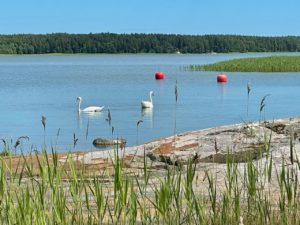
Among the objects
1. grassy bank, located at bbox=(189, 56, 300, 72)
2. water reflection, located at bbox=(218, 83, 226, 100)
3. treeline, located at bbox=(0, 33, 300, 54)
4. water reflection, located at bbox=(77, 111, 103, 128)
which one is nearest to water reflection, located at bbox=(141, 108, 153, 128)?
water reflection, located at bbox=(77, 111, 103, 128)

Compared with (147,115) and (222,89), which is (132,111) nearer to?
(147,115)

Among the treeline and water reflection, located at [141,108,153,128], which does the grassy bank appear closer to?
water reflection, located at [141,108,153,128]

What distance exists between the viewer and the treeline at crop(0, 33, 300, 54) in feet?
527

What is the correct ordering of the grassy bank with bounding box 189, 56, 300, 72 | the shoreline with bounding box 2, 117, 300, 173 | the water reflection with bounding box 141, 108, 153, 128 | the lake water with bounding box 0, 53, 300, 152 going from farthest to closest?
the grassy bank with bounding box 189, 56, 300, 72 < the water reflection with bounding box 141, 108, 153, 128 < the lake water with bounding box 0, 53, 300, 152 < the shoreline with bounding box 2, 117, 300, 173

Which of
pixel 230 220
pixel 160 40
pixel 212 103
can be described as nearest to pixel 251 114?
pixel 212 103

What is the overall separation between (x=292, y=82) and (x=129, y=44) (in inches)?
4676

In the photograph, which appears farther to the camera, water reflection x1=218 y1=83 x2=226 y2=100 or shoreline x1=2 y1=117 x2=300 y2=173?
water reflection x1=218 y1=83 x2=226 y2=100

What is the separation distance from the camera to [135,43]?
16675 cm

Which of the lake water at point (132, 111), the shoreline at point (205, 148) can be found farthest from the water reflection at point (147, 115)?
the shoreline at point (205, 148)

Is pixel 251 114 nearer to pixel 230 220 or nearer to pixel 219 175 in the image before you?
pixel 219 175

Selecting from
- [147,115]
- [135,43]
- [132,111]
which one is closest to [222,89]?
[132,111]

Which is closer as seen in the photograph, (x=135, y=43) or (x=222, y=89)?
(x=222, y=89)

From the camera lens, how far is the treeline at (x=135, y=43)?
16062 cm

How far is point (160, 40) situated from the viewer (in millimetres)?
164625
